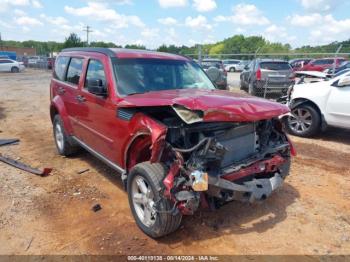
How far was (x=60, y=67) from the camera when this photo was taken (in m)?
6.18

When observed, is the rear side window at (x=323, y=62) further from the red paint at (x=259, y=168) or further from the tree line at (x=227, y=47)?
the red paint at (x=259, y=168)

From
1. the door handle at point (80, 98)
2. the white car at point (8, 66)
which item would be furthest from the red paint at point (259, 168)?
the white car at point (8, 66)

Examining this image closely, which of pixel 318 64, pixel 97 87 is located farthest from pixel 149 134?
pixel 318 64

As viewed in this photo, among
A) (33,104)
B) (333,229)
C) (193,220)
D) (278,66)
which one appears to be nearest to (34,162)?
(193,220)

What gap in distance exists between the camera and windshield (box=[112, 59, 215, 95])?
4211 millimetres

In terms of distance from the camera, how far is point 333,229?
147 inches

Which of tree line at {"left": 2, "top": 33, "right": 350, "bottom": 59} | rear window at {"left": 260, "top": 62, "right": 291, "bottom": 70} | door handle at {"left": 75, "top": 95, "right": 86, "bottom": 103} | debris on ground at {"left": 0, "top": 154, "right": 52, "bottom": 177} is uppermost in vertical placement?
tree line at {"left": 2, "top": 33, "right": 350, "bottom": 59}

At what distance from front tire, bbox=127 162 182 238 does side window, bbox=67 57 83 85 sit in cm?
237

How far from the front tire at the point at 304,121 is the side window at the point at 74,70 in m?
5.16

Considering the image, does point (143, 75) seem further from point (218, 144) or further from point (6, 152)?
point (6, 152)

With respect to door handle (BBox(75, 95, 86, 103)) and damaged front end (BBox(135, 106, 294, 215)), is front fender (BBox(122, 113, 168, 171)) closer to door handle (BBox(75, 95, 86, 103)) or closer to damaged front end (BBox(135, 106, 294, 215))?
damaged front end (BBox(135, 106, 294, 215))

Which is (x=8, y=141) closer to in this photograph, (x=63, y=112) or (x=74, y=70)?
(x=63, y=112)

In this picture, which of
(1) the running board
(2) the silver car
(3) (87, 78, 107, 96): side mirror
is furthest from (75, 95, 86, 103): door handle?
(2) the silver car

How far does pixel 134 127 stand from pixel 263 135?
162 cm
